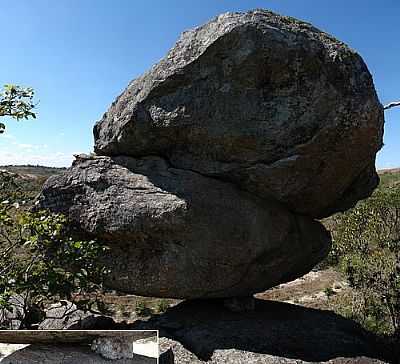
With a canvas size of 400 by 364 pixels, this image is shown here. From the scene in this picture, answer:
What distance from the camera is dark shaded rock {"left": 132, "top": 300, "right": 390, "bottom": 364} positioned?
29.7 ft

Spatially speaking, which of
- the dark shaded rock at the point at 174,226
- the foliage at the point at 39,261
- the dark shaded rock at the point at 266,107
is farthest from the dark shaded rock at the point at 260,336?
the dark shaded rock at the point at 266,107

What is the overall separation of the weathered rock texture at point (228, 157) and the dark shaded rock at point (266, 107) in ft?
0.08

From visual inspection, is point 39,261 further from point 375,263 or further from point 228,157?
point 375,263

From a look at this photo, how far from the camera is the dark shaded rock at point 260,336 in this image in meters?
9.05

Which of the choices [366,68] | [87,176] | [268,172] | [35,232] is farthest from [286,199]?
[35,232]

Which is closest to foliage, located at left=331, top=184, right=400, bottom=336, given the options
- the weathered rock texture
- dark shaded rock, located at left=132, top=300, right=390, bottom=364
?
dark shaded rock, located at left=132, top=300, right=390, bottom=364

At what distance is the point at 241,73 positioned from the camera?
9.84 metres

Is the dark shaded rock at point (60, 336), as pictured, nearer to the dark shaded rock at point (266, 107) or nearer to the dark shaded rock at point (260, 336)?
the dark shaded rock at point (260, 336)

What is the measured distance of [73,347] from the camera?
Answer: 17.7ft

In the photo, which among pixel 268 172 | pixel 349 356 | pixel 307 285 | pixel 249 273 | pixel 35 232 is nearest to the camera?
pixel 35 232

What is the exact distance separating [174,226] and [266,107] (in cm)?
329

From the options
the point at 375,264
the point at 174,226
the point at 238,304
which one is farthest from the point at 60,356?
the point at 375,264

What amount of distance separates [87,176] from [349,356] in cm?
705

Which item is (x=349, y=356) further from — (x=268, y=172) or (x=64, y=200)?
(x=64, y=200)
